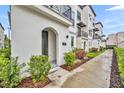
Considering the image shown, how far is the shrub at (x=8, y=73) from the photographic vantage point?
17.5 ft

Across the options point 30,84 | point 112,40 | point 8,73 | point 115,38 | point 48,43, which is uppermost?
point 115,38

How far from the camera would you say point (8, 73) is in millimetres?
5398

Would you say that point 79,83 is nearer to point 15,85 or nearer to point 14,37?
point 15,85

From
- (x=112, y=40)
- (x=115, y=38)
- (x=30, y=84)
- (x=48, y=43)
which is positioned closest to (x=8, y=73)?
(x=30, y=84)

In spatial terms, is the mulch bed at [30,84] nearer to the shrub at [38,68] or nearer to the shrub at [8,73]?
the shrub at [38,68]

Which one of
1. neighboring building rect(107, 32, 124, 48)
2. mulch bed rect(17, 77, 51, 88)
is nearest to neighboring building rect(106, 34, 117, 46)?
neighboring building rect(107, 32, 124, 48)

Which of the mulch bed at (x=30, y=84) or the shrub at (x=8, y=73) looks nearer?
the shrub at (x=8, y=73)

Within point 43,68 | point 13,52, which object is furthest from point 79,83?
point 13,52

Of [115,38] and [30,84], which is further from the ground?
[115,38]

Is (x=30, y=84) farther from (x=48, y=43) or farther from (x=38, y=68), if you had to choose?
(x=48, y=43)

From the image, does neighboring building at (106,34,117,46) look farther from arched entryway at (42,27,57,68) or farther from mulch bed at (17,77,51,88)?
mulch bed at (17,77,51,88)

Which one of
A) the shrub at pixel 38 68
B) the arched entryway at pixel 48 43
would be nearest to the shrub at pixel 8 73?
the shrub at pixel 38 68

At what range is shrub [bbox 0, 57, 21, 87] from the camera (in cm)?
535
